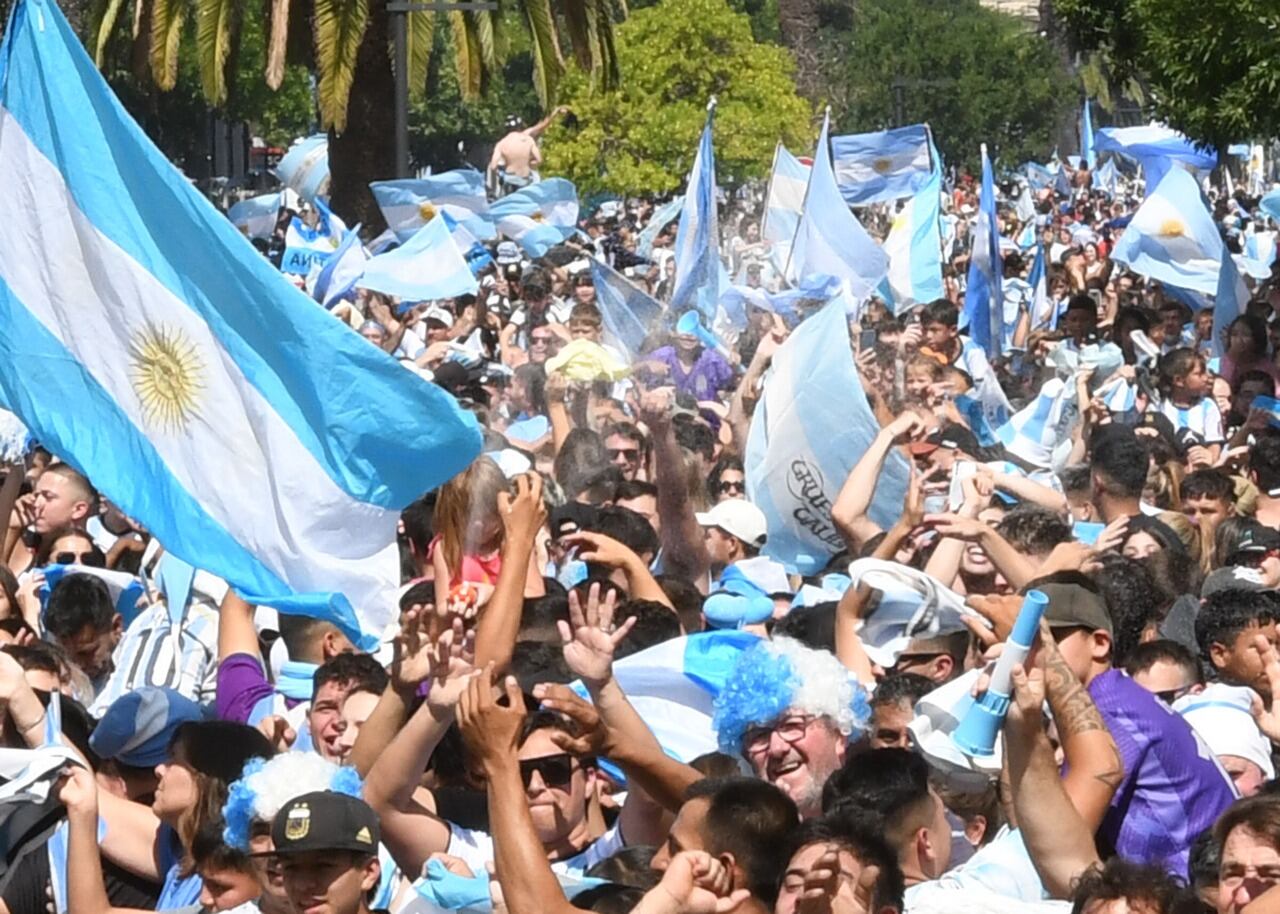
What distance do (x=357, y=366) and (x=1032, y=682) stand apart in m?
2.13

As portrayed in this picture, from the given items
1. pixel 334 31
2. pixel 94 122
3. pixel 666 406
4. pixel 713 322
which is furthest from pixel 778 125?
pixel 94 122

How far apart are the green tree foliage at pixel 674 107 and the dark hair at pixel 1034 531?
2451 cm

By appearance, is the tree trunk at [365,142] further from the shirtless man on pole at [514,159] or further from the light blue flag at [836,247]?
the light blue flag at [836,247]

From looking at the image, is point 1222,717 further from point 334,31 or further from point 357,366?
point 334,31

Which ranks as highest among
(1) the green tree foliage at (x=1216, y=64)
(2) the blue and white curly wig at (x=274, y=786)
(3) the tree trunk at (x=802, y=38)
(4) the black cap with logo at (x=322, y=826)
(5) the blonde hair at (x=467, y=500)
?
(4) the black cap with logo at (x=322, y=826)

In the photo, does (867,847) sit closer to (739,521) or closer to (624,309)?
(739,521)

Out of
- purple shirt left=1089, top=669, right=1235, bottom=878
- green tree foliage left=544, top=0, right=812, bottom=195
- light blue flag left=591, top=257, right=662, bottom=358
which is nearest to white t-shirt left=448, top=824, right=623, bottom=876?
purple shirt left=1089, top=669, right=1235, bottom=878

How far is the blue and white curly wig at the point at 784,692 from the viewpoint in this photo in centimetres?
530

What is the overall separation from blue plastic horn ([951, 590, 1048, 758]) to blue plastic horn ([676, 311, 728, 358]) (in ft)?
27.2

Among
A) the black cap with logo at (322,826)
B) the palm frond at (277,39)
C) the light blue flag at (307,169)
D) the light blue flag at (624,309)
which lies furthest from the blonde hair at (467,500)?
the light blue flag at (307,169)

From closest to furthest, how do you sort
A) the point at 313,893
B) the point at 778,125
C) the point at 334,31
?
1. the point at 313,893
2. the point at 334,31
3. the point at 778,125

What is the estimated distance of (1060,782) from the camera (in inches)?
192

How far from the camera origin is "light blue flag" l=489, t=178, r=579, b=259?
21.3m

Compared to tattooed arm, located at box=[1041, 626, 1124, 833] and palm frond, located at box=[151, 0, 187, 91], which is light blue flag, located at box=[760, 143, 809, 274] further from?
tattooed arm, located at box=[1041, 626, 1124, 833]
